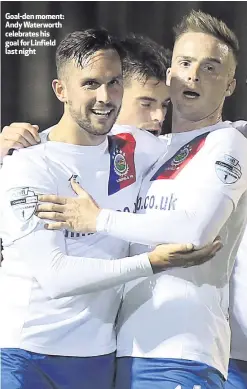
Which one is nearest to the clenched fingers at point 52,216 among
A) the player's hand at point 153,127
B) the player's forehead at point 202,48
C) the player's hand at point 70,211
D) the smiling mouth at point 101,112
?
the player's hand at point 70,211

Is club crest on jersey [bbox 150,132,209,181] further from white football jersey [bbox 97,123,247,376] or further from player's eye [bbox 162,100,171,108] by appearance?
player's eye [bbox 162,100,171,108]

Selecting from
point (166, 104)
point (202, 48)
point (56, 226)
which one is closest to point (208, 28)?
point (202, 48)

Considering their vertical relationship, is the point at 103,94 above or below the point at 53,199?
above

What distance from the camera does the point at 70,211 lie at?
52.7 inches

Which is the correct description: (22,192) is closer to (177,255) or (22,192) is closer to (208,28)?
(177,255)

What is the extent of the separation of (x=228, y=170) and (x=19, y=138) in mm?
431

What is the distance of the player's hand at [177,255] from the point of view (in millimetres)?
1278

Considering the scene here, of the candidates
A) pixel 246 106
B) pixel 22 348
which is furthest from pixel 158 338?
pixel 246 106

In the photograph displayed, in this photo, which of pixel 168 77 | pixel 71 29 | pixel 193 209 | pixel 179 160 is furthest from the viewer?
pixel 71 29

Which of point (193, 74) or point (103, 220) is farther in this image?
point (193, 74)

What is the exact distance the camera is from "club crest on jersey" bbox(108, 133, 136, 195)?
141cm

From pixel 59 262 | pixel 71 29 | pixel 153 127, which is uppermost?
pixel 71 29

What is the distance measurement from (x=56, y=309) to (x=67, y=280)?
0.31 feet

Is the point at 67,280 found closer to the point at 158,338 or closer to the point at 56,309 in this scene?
the point at 56,309
